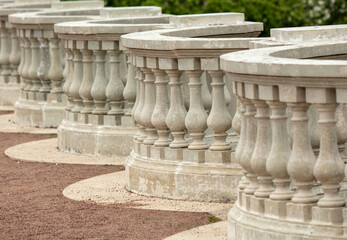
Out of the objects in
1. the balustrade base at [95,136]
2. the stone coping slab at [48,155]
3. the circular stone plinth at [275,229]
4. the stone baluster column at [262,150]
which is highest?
the stone baluster column at [262,150]

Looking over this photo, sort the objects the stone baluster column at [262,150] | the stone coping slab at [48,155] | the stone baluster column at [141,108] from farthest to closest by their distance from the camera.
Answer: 1. the stone coping slab at [48,155]
2. the stone baluster column at [141,108]
3. the stone baluster column at [262,150]

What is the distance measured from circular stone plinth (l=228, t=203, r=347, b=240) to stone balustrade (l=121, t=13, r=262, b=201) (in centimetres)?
165

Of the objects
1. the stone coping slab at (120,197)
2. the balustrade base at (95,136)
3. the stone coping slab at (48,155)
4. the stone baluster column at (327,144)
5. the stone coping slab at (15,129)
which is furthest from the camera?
the stone coping slab at (15,129)

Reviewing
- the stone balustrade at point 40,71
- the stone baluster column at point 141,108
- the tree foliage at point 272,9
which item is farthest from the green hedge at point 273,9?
the stone baluster column at point 141,108

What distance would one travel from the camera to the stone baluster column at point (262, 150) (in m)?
7.57

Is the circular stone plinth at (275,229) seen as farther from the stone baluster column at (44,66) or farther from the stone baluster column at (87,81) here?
the stone baluster column at (44,66)

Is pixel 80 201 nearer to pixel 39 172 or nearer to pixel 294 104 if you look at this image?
pixel 39 172

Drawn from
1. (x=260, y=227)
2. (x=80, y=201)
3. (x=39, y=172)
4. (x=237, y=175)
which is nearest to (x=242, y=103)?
(x=260, y=227)

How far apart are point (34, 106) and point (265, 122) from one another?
8.59 meters

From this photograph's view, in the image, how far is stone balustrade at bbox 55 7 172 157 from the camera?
12.6 m

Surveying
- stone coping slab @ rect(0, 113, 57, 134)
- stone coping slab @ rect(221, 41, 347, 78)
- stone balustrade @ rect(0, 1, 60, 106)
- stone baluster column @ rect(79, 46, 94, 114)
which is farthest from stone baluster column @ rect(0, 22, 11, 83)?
stone coping slab @ rect(221, 41, 347, 78)

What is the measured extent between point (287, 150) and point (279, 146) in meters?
0.06

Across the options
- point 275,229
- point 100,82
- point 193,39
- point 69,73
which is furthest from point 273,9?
point 275,229

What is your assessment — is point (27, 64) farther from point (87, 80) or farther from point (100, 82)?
point (100, 82)
